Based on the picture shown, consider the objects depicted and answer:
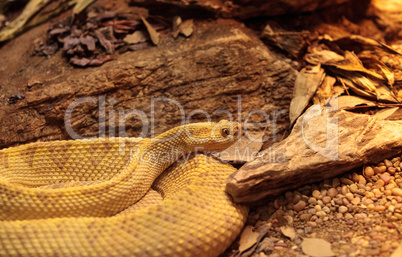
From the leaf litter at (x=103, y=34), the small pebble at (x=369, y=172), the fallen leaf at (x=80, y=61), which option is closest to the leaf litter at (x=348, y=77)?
the small pebble at (x=369, y=172)

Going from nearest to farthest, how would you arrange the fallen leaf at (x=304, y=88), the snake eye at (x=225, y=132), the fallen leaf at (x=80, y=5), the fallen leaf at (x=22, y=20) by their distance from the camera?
the snake eye at (x=225, y=132)
the fallen leaf at (x=304, y=88)
the fallen leaf at (x=80, y=5)
the fallen leaf at (x=22, y=20)

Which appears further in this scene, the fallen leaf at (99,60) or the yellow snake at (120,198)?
the fallen leaf at (99,60)

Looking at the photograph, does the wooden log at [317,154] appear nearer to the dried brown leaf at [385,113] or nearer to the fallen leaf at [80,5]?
the dried brown leaf at [385,113]

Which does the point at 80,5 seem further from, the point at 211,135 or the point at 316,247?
the point at 316,247

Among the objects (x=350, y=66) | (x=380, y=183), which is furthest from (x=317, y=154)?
(x=350, y=66)

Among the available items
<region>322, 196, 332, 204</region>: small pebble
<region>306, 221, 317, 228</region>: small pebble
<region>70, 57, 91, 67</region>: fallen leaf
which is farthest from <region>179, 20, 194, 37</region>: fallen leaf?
<region>306, 221, 317, 228</region>: small pebble

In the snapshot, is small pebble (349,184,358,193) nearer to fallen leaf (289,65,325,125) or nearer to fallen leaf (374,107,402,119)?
fallen leaf (374,107,402,119)
